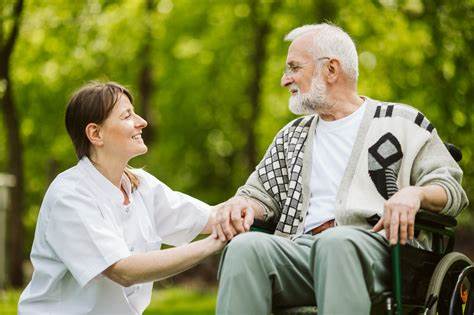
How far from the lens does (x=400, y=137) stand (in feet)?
12.1

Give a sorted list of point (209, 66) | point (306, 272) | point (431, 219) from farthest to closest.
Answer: point (209, 66), point (306, 272), point (431, 219)

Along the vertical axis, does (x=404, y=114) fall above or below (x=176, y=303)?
above

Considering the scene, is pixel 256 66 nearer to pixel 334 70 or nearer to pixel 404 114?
pixel 334 70

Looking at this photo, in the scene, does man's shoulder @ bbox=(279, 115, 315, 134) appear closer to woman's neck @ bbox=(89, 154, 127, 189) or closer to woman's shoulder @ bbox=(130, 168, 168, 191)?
woman's shoulder @ bbox=(130, 168, 168, 191)

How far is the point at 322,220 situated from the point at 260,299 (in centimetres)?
68

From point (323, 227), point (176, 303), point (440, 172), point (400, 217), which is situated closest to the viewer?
point (400, 217)

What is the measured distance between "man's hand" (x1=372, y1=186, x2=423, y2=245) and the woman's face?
1.08 meters

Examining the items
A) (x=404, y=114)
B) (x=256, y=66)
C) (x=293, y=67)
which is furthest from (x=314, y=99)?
(x=256, y=66)

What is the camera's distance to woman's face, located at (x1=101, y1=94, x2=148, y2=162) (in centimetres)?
363

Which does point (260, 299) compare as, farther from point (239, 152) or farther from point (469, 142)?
point (239, 152)

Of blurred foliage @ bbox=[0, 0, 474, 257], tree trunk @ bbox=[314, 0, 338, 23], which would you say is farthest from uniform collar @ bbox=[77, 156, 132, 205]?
Result: tree trunk @ bbox=[314, 0, 338, 23]

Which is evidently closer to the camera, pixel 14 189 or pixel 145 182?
pixel 145 182

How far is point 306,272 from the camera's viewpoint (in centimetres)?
339

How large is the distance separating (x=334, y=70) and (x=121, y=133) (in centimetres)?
101
